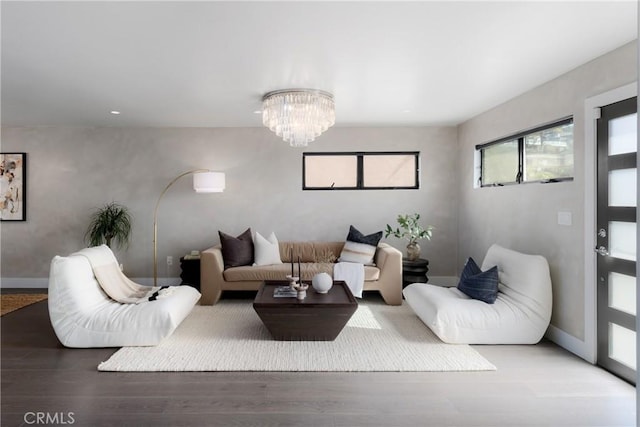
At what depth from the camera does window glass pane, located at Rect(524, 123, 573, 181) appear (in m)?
3.41

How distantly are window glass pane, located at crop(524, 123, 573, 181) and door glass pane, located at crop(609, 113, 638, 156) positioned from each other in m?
0.47

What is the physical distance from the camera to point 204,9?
2201 mm

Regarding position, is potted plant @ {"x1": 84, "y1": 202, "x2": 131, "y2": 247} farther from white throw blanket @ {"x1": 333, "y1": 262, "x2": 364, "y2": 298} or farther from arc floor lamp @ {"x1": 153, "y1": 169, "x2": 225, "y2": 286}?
white throw blanket @ {"x1": 333, "y1": 262, "x2": 364, "y2": 298}

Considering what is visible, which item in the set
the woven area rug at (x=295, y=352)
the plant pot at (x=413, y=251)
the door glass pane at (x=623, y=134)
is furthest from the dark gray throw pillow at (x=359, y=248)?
the door glass pane at (x=623, y=134)

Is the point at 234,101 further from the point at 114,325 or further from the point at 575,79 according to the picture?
the point at 575,79

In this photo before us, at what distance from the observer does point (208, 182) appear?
511cm

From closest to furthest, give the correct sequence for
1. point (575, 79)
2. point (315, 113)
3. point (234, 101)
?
1. point (575, 79)
2. point (315, 113)
3. point (234, 101)

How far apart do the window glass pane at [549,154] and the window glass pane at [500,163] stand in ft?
0.74

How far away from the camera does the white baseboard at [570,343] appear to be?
303 cm

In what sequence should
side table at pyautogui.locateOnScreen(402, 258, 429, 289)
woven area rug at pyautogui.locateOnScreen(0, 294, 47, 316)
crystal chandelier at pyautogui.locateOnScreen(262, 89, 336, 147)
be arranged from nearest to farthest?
crystal chandelier at pyautogui.locateOnScreen(262, 89, 336, 147) → woven area rug at pyautogui.locateOnScreen(0, 294, 47, 316) → side table at pyautogui.locateOnScreen(402, 258, 429, 289)

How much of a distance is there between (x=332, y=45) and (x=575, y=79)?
217cm

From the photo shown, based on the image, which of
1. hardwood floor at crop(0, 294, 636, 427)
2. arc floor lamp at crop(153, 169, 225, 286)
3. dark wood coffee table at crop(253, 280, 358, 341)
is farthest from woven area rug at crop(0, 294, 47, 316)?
dark wood coffee table at crop(253, 280, 358, 341)

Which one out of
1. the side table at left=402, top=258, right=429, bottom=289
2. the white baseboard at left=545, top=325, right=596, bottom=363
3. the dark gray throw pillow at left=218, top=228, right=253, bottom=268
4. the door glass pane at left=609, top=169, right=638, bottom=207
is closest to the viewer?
the door glass pane at left=609, top=169, right=638, bottom=207

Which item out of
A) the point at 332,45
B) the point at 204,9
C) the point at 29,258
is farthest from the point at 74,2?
the point at 29,258
